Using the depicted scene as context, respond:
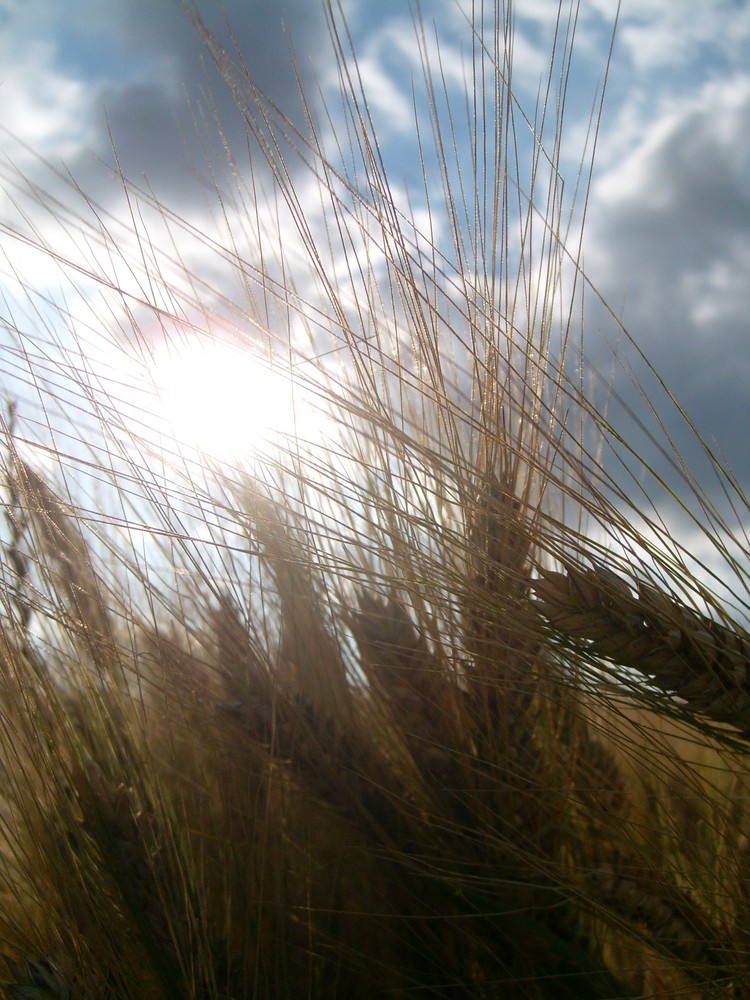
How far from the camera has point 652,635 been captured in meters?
0.47

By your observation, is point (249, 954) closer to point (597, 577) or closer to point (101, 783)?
point (101, 783)

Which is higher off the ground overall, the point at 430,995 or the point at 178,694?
the point at 178,694

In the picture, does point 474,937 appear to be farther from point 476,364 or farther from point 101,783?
point 476,364

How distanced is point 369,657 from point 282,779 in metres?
0.12

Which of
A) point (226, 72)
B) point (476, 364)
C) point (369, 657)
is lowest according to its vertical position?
point (369, 657)

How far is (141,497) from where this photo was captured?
1.84ft

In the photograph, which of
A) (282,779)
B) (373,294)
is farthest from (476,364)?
(282,779)

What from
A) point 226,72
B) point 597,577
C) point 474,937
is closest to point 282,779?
point 474,937

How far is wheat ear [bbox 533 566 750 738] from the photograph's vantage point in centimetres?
46

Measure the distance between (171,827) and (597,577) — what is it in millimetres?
370

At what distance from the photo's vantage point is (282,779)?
0.62 m

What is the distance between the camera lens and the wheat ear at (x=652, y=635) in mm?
462

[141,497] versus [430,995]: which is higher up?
[141,497]

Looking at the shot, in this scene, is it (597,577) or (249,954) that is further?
(249,954)
